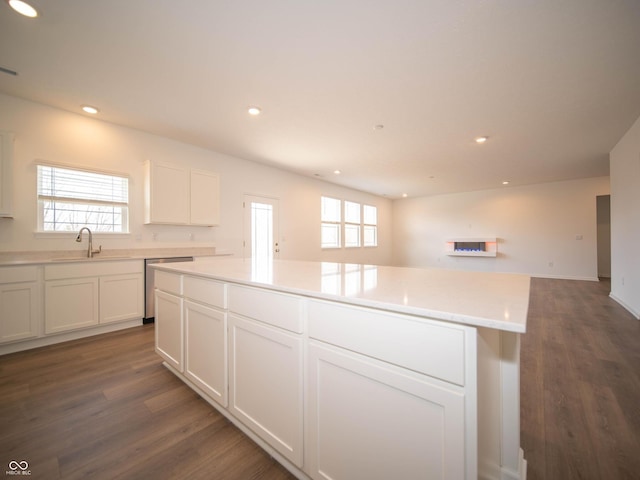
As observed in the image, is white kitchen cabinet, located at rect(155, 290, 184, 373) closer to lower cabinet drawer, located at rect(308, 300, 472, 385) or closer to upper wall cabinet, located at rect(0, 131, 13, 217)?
lower cabinet drawer, located at rect(308, 300, 472, 385)

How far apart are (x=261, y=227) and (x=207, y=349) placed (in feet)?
12.6

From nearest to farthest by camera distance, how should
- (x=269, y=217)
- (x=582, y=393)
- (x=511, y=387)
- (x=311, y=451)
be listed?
(x=511, y=387) < (x=311, y=451) < (x=582, y=393) < (x=269, y=217)

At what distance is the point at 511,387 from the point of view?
3.32ft

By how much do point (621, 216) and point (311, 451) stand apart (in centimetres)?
586

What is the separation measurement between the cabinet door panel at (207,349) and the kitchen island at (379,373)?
5 cm

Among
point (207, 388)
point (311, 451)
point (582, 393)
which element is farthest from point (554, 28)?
point (207, 388)

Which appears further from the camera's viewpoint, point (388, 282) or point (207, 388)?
point (207, 388)

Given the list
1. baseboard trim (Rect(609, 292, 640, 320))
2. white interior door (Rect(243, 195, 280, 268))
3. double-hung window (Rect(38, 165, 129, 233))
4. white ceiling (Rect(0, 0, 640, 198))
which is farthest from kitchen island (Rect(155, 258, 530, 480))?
baseboard trim (Rect(609, 292, 640, 320))

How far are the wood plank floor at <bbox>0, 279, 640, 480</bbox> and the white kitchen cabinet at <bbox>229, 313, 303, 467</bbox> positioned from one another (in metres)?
0.17

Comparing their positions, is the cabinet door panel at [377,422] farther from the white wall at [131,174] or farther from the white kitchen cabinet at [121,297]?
the white wall at [131,174]

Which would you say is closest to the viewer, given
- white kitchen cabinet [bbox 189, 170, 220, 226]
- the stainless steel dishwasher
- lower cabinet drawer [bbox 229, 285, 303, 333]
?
lower cabinet drawer [bbox 229, 285, 303, 333]

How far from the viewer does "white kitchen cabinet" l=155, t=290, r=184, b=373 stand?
1992 mm

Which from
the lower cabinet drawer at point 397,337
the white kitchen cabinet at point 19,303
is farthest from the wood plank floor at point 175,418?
the lower cabinet drawer at point 397,337

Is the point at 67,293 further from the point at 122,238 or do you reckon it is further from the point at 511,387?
the point at 511,387
